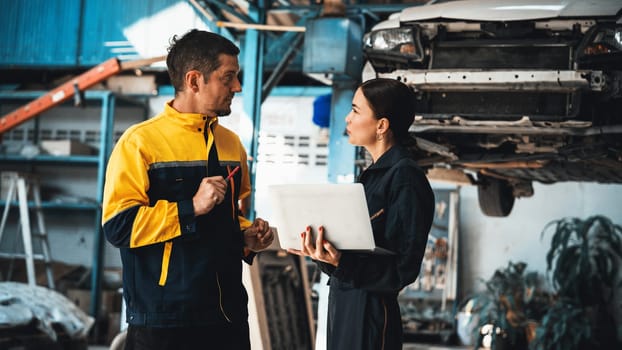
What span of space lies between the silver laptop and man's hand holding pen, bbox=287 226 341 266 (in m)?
0.01

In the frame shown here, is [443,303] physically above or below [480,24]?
below

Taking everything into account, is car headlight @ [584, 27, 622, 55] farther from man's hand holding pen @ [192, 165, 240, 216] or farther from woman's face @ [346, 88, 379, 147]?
man's hand holding pen @ [192, 165, 240, 216]

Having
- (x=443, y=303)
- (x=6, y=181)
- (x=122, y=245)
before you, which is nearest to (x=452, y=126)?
(x=122, y=245)

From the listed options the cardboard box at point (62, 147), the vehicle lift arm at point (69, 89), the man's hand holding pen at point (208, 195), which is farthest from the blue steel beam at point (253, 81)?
the man's hand holding pen at point (208, 195)

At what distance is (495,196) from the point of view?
22.1 feet

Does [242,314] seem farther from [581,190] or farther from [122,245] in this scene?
[581,190]

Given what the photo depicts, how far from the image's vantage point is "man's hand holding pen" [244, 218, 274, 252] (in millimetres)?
2281

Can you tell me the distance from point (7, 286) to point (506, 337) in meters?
4.16

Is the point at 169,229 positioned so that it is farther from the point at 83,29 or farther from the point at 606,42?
the point at 83,29

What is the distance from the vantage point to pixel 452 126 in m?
4.69

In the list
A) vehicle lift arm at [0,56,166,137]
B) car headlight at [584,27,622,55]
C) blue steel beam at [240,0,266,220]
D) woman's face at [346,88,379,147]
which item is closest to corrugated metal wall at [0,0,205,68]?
vehicle lift arm at [0,56,166,137]

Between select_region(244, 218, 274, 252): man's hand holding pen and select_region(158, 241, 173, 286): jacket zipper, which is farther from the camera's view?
select_region(244, 218, 274, 252): man's hand holding pen

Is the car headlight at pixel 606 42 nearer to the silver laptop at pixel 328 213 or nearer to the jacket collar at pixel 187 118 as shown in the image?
the silver laptop at pixel 328 213

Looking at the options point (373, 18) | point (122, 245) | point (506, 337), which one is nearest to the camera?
point (122, 245)
